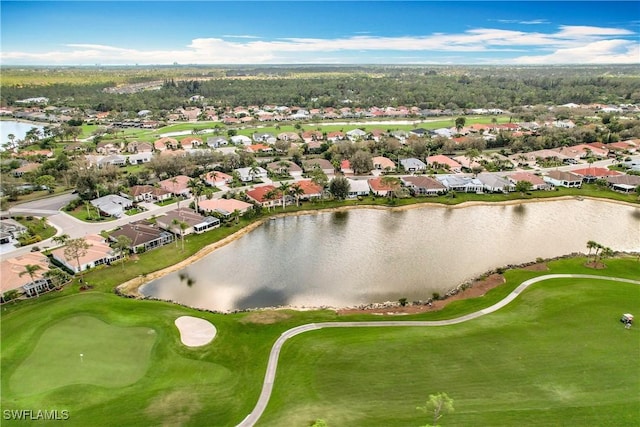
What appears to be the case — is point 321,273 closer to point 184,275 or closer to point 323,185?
point 184,275

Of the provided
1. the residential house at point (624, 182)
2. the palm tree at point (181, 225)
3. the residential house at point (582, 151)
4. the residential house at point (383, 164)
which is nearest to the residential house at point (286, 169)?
the residential house at point (383, 164)

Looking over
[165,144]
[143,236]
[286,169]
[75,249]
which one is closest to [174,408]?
[75,249]

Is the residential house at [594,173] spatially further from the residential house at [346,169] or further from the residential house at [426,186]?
the residential house at [346,169]

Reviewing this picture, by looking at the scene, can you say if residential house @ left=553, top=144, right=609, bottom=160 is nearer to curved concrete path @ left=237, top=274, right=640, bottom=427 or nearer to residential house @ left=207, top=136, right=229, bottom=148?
curved concrete path @ left=237, top=274, right=640, bottom=427

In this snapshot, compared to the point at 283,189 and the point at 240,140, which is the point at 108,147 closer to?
the point at 240,140

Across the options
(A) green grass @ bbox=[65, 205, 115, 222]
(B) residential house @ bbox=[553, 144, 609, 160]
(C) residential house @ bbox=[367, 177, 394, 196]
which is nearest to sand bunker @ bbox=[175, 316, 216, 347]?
(A) green grass @ bbox=[65, 205, 115, 222]

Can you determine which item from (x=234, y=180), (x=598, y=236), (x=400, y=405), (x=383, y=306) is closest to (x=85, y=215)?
(x=234, y=180)
